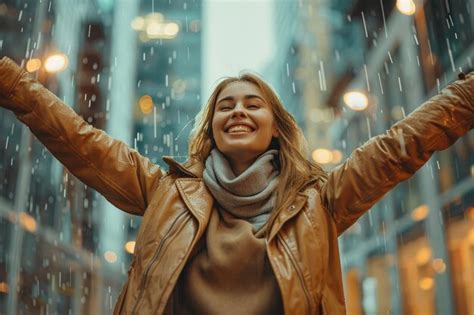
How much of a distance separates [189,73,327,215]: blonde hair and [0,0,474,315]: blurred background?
0.48 feet

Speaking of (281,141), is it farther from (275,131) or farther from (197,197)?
(197,197)

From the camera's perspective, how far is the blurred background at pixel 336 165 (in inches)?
443

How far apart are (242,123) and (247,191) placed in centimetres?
28

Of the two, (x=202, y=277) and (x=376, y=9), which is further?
(x=376, y=9)

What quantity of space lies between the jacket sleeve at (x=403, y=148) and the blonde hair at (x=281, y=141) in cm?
18

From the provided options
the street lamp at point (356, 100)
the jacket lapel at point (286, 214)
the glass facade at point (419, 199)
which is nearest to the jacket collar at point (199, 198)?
the jacket lapel at point (286, 214)

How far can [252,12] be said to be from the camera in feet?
514

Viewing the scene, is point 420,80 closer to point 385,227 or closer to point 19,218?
point 385,227

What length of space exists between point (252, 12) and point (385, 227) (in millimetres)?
142622

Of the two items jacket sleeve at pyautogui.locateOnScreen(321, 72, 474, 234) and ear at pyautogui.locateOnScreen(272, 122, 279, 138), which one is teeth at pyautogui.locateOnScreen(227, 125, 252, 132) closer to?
ear at pyautogui.locateOnScreen(272, 122, 279, 138)

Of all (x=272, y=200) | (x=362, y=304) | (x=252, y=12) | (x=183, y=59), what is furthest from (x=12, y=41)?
(x=252, y=12)

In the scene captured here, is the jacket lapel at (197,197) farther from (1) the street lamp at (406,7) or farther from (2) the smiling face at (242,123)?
(1) the street lamp at (406,7)

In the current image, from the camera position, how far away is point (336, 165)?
15711mm

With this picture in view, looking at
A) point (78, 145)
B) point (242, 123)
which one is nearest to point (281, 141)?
point (242, 123)
